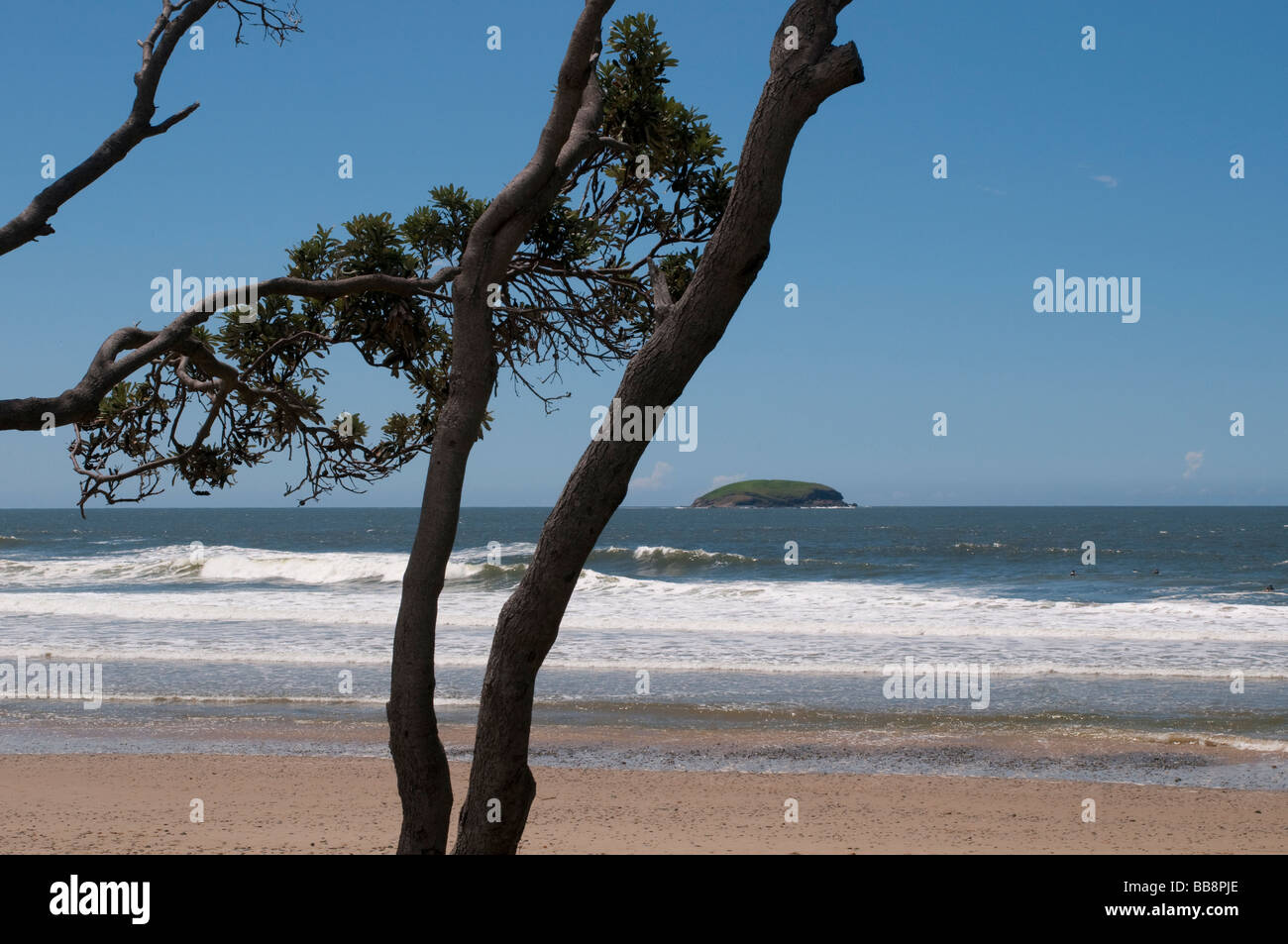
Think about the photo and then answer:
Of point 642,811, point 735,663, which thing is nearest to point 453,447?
point 642,811

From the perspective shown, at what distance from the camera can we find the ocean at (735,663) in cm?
1110

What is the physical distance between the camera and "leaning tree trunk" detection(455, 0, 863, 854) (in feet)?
10.9

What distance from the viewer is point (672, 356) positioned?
341 cm

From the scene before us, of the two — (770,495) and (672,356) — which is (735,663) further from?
(770,495)

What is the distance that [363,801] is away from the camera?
8930 mm

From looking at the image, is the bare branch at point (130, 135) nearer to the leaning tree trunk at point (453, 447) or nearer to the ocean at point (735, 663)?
the leaning tree trunk at point (453, 447)

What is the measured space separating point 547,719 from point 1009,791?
537 cm

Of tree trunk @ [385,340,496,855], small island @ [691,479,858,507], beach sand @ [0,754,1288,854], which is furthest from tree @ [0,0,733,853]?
small island @ [691,479,858,507]

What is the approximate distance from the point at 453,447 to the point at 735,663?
1371 centimetres

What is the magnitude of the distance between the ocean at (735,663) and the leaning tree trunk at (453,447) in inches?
265

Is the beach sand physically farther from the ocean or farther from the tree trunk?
the tree trunk
